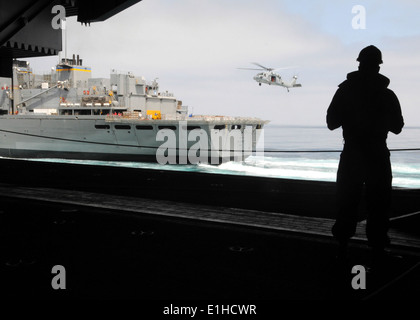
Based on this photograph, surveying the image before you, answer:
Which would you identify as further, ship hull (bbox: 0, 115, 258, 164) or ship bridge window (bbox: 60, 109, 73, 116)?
ship bridge window (bbox: 60, 109, 73, 116)

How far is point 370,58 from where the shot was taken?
9.16 feet

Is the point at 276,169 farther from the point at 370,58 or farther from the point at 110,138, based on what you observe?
the point at 370,58

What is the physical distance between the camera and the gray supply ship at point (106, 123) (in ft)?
101

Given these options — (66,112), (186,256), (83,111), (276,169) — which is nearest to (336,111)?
(186,256)

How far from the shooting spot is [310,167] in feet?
117

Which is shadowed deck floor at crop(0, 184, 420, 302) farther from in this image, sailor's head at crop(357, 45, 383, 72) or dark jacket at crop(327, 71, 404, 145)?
sailor's head at crop(357, 45, 383, 72)

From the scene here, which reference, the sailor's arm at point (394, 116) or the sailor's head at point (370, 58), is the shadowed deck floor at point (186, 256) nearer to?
the sailor's arm at point (394, 116)

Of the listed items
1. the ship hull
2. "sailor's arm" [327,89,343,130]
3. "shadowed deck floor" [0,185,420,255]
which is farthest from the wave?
"sailor's arm" [327,89,343,130]

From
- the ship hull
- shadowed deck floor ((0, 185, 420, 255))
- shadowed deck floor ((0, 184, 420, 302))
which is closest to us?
shadowed deck floor ((0, 184, 420, 302))

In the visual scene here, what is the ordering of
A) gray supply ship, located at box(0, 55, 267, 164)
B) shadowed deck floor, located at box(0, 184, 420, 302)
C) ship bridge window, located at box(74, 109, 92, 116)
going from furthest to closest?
ship bridge window, located at box(74, 109, 92, 116), gray supply ship, located at box(0, 55, 267, 164), shadowed deck floor, located at box(0, 184, 420, 302)

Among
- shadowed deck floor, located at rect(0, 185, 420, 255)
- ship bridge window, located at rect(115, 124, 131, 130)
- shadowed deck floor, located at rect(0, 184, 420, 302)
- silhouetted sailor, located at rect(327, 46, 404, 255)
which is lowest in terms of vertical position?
shadowed deck floor, located at rect(0, 184, 420, 302)

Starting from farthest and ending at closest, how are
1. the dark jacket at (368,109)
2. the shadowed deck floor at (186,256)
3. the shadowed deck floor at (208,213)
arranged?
the shadowed deck floor at (208,213) → the dark jacket at (368,109) → the shadowed deck floor at (186,256)

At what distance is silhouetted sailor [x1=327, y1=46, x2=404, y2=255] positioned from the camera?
2777 millimetres

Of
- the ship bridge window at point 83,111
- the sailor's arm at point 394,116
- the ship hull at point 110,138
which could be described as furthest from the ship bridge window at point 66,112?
the sailor's arm at point 394,116
